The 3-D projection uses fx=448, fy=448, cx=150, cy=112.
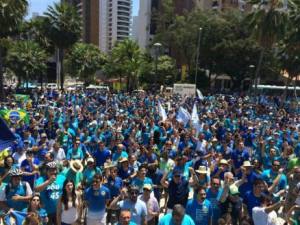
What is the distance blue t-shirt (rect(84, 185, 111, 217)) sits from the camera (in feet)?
21.9

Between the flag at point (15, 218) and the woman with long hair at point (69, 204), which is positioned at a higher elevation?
the flag at point (15, 218)

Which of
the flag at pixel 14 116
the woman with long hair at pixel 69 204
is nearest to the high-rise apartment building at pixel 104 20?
the flag at pixel 14 116

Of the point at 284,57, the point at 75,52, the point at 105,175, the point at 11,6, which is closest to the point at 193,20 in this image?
the point at 75,52

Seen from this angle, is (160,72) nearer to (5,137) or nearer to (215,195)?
(5,137)

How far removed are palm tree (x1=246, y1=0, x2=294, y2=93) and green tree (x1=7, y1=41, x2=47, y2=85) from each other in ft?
68.1

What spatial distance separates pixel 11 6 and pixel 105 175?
25.0 metres

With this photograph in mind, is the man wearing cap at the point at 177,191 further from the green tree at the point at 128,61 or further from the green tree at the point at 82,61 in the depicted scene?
the green tree at the point at 82,61

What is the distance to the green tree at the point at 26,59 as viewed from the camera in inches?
1633

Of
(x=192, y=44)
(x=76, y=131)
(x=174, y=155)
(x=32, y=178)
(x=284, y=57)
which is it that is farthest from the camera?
(x=192, y=44)

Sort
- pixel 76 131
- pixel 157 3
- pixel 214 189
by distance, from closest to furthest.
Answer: pixel 214 189
pixel 76 131
pixel 157 3

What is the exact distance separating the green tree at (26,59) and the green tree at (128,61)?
33.0ft

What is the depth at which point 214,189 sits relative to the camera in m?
6.46

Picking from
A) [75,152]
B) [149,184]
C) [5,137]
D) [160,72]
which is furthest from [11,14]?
[160,72]

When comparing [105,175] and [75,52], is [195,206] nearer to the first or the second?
[105,175]
